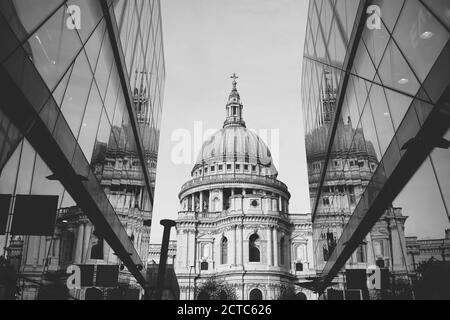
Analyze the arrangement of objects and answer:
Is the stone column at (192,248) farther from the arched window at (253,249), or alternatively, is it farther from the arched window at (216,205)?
the arched window at (253,249)

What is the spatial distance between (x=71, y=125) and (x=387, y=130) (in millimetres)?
7808

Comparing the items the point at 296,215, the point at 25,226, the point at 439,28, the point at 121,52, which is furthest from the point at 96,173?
the point at 296,215

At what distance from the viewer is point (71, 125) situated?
1034cm

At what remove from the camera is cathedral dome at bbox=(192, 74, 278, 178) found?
9288 centimetres

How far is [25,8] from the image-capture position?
6.90m

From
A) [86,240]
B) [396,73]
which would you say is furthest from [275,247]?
[396,73]

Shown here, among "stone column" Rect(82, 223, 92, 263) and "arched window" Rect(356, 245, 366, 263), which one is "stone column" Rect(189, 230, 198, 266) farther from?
"stone column" Rect(82, 223, 92, 263)

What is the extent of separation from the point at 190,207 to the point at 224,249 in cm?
1539

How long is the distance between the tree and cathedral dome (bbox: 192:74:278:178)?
28349 millimetres

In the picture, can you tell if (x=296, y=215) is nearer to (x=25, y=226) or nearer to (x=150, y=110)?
(x=150, y=110)

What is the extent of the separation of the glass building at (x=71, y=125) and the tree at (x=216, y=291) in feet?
150

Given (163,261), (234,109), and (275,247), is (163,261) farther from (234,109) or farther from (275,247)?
(234,109)

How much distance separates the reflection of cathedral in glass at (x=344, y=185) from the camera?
1252 cm

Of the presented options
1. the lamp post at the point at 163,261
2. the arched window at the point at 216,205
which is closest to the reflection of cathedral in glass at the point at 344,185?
the lamp post at the point at 163,261
